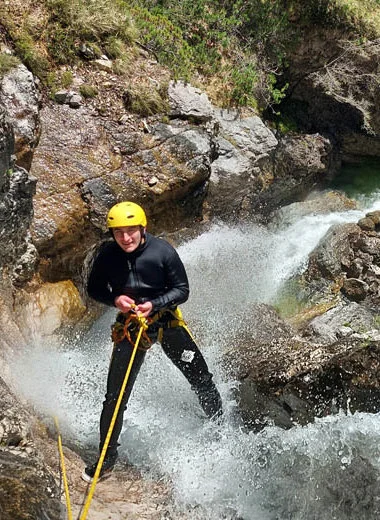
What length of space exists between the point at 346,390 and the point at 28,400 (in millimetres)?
3228

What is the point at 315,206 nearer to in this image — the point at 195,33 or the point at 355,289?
the point at 355,289

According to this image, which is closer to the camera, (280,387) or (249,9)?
(280,387)

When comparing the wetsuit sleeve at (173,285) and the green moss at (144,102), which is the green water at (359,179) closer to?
the green moss at (144,102)

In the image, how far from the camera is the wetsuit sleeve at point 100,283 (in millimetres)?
4027

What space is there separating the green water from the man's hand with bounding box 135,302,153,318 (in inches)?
310

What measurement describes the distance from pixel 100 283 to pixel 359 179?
27.8 feet

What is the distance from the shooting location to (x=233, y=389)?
5.54m

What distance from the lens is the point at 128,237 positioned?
12.4 feet

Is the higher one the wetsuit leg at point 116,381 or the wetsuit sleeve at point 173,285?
the wetsuit sleeve at point 173,285

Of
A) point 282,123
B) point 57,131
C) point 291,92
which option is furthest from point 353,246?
point 57,131

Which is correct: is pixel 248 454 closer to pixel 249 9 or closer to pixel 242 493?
pixel 242 493

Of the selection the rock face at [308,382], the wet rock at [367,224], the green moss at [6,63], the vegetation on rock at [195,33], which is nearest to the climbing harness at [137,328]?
the rock face at [308,382]

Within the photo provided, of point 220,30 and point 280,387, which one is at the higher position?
point 220,30

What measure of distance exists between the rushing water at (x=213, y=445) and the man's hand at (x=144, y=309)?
1.58 meters
